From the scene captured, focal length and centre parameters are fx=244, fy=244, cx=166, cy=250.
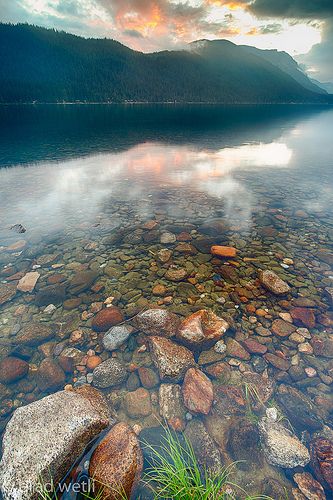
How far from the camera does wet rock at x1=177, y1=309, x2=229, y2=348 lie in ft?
18.2

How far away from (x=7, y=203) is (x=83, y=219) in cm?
590

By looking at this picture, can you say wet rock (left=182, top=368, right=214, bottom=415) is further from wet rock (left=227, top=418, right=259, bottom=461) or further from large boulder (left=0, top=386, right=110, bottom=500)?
large boulder (left=0, top=386, right=110, bottom=500)

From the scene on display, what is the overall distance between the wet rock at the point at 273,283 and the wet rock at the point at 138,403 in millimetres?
4595

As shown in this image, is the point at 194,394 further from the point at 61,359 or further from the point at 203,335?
the point at 61,359

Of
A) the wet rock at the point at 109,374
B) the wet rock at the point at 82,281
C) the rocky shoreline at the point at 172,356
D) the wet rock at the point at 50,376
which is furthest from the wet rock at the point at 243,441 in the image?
the wet rock at the point at 82,281

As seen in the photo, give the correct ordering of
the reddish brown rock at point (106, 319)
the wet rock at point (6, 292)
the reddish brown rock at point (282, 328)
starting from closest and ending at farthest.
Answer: the reddish brown rock at point (282, 328) < the reddish brown rock at point (106, 319) < the wet rock at point (6, 292)

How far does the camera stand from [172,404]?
459 cm

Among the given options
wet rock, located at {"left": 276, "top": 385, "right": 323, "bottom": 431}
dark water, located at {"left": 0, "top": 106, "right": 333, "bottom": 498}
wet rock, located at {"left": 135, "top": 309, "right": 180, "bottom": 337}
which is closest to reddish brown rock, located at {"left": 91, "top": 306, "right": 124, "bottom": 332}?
dark water, located at {"left": 0, "top": 106, "right": 333, "bottom": 498}

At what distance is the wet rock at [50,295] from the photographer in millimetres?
7086

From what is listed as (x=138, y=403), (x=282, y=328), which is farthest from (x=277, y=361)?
(x=138, y=403)

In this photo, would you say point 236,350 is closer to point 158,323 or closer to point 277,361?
point 277,361

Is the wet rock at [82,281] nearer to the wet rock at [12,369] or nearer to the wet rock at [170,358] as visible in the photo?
the wet rock at [12,369]

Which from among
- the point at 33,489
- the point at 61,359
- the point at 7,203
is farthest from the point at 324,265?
the point at 7,203

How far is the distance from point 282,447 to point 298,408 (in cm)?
93
